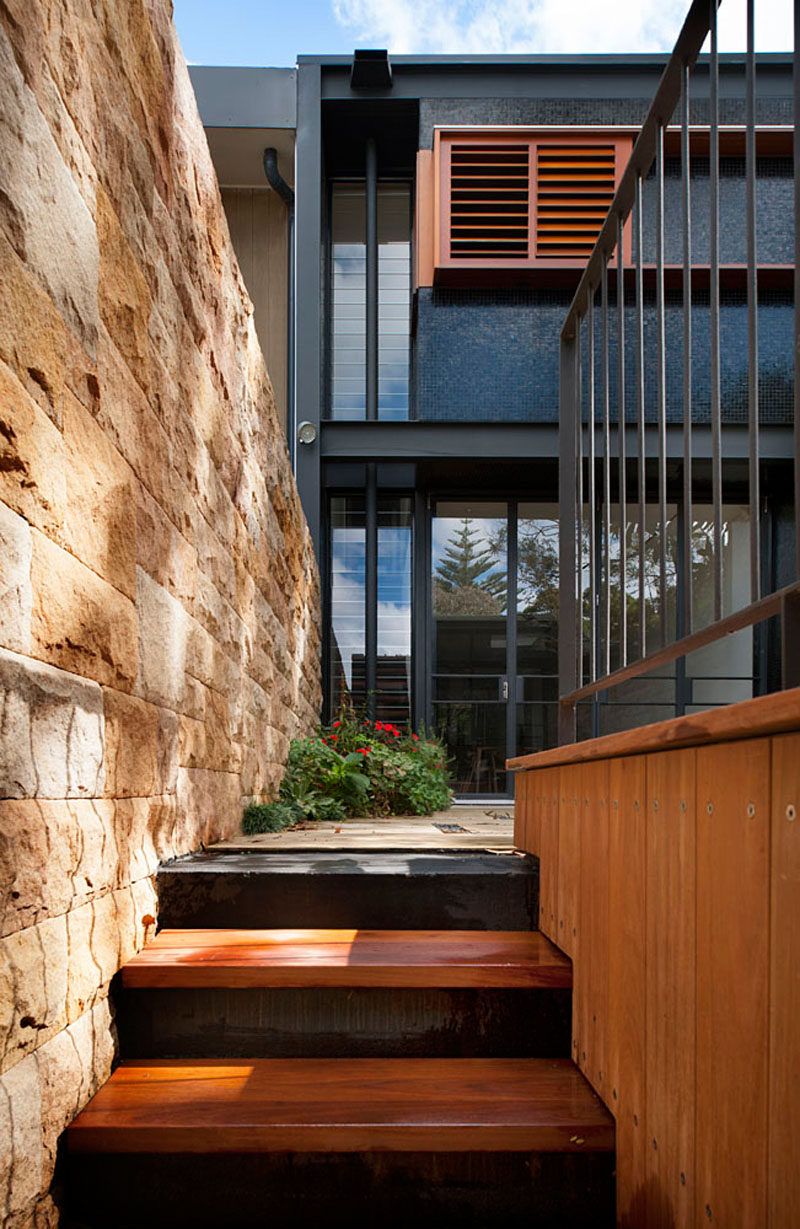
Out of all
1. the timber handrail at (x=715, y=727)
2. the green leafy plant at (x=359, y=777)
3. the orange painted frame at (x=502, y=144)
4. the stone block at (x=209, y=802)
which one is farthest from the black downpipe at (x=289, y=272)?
the timber handrail at (x=715, y=727)

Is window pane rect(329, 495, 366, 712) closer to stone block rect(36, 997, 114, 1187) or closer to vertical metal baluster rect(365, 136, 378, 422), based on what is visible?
vertical metal baluster rect(365, 136, 378, 422)

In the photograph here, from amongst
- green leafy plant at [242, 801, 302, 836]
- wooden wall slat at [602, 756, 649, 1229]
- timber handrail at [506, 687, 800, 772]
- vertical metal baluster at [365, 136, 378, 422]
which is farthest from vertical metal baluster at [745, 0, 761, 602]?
vertical metal baluster at [365, 136, 378, 422]

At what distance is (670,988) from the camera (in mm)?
1149

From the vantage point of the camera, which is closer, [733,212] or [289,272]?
[733,212]

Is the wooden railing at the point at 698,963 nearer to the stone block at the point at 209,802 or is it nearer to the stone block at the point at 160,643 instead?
the stone block at the point at 160,643

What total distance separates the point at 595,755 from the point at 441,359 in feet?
18.6

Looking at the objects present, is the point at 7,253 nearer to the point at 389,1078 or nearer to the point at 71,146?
the point at 71,146

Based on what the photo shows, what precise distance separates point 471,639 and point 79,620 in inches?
225

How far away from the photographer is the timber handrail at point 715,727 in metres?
0.81

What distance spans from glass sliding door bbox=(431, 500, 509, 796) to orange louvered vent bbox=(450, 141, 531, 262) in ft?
6.42

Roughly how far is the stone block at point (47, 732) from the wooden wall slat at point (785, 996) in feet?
3.15

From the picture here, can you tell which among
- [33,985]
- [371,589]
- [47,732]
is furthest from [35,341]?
[371,589]

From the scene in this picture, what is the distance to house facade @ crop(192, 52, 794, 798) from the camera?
6512mm

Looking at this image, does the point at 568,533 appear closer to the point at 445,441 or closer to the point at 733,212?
the point at 445,441
